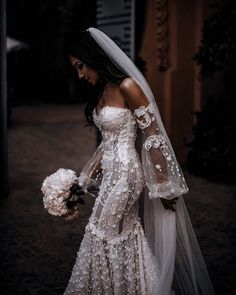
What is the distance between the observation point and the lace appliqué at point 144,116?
3.73 m

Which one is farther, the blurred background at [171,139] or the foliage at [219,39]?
the foliage at [219,39]

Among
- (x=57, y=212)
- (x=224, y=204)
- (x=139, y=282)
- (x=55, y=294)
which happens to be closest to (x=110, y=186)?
(x=57, y=212)

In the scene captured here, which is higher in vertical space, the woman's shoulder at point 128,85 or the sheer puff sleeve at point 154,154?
the woman's shoulder at point 128,85

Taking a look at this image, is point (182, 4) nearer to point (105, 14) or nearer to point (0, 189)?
point (105, 14)

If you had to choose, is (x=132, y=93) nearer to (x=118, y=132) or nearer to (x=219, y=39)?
(x=118, y=132)

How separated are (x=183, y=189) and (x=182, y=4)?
22.3ft

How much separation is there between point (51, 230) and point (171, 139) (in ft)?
14.0

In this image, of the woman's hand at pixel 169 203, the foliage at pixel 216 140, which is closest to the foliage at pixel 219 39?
the foliage at pixel 216 140

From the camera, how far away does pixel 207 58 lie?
7867 millimetres

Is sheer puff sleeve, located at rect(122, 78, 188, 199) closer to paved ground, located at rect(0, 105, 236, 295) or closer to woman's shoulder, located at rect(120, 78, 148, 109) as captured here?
woman's shoulder, located at rect(120, 78, 148, 109)

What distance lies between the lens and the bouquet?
3830mm

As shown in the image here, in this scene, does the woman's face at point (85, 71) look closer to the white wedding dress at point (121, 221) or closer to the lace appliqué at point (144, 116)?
the white wedding dress at point (121, 221)

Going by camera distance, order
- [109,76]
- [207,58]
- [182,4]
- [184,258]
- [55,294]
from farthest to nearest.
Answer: [182,4] → [207,58] → [55,294] → [184,258] → [109,76]

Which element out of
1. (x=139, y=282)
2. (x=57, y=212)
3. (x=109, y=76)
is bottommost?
(x=139, y=282)
